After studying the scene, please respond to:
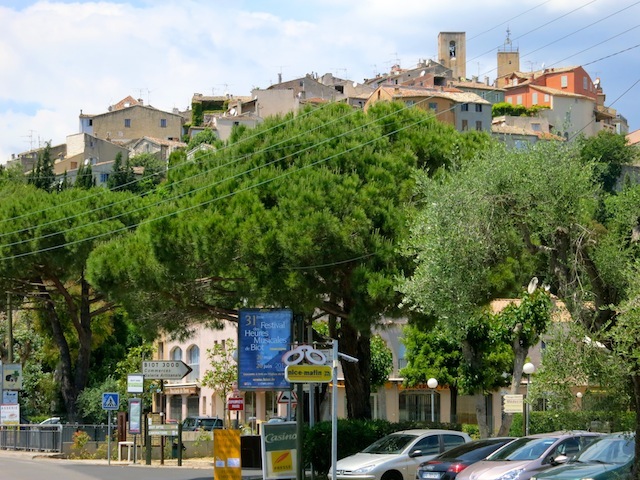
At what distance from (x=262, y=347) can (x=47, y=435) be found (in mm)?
20223

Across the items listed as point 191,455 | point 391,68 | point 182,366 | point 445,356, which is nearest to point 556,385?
point 182,366

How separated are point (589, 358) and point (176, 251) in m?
14.6

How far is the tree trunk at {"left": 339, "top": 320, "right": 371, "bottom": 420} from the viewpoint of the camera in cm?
3053

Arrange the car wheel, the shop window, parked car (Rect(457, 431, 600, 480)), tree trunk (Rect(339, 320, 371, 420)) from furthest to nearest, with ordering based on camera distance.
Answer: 1. the shop window
2. tree trunk (Rect(339, 320, 371, 420))
3. the car wheel
4. parked car (Rect(457, 431, 600, 480))

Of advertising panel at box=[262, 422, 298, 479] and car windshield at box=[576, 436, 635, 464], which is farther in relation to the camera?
advertising panel at box=[262, 422, 298, 479]

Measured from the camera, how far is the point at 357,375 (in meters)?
30.4

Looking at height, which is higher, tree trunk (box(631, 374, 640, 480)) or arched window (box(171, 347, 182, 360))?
arched window (box(171, 347, 182, 360))

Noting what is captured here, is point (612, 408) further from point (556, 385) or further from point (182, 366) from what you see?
point (182, 366)

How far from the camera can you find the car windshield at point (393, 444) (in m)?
23.9

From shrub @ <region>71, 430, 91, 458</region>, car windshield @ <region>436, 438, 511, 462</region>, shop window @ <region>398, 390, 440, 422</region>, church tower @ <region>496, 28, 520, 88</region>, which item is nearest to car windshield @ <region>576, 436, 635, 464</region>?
car windshield @ <region>436, 438, 511, 462</region>

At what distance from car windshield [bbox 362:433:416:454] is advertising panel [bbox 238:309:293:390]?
8.14 feet

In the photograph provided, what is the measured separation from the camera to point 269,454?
21.7 meters

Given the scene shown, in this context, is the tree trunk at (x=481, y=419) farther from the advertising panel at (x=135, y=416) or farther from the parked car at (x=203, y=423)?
the parked car at (x=203, y=423)

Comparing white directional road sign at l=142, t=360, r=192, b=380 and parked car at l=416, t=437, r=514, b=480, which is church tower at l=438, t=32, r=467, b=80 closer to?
white directional road sign at l=142, t=360, r=192, b=380
